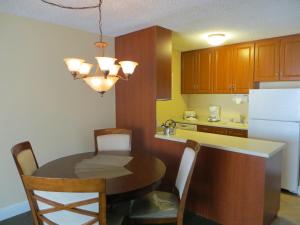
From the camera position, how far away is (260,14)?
8.09 ft

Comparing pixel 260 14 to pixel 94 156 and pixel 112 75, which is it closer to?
pixel 112 75

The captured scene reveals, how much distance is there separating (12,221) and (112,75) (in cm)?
203

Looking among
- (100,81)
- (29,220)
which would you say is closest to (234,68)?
(100,81)

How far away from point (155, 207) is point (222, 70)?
9.54 feet

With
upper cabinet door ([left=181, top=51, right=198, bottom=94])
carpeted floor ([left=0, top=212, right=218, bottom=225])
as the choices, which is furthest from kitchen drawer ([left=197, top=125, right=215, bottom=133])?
carpeted floor ([left=0, top=212, right=218, bottom=225])

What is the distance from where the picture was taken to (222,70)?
13.1ft

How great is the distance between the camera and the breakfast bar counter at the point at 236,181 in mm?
2148

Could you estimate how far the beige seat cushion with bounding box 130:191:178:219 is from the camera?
1818 millimetres

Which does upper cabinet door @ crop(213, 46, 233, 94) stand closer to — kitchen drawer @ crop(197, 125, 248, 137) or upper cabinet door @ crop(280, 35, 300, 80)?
kitchen drawer @ crop(197, 125, 248, 137)

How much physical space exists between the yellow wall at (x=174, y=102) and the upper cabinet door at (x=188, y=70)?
0.09 m

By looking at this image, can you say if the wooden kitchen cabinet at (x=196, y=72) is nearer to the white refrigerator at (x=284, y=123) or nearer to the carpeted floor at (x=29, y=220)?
the white refrigerator at (x=284, y=123)

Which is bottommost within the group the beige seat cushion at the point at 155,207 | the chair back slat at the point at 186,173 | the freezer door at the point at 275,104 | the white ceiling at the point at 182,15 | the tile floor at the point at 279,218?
the tile floor at the point at 279,218

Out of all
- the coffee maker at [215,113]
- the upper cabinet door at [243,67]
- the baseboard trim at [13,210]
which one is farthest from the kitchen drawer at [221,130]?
the baseboard trim at [13,210]

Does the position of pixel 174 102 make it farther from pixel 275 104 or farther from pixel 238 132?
pixel 275 104
